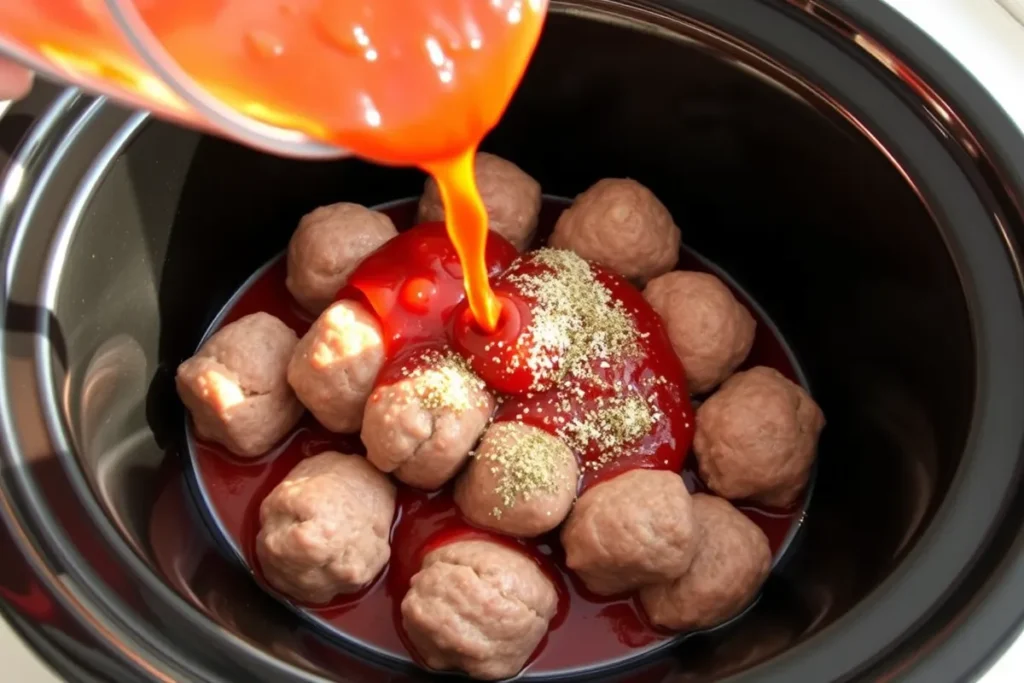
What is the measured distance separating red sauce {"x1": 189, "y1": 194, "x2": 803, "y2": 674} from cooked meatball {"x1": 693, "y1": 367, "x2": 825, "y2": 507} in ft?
0.11

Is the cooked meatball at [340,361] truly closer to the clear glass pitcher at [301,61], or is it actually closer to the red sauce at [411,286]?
the red sauce at [411,286]

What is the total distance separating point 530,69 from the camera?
1396mm

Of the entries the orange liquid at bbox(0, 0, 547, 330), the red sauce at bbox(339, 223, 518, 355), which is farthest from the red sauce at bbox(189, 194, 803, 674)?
the orange liquid at bbox(0, 0, 547, 330)

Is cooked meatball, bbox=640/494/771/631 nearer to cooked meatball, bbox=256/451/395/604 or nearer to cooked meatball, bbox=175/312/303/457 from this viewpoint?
cooked meatball, bbox=256/451/395/604

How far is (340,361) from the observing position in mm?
1232

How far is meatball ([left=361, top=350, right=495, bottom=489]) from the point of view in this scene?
3.87 feet

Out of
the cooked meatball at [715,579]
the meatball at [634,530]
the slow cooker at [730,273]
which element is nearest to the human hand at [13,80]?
the slow cooker at [730,273]

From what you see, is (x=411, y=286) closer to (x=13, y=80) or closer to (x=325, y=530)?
(x=325, y=530)

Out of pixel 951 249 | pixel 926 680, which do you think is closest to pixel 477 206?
pixel 951 249

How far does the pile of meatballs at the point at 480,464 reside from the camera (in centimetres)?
114

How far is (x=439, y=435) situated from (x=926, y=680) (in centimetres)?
59

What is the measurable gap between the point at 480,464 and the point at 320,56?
0.55 m

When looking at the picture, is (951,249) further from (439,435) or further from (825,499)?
(439,435)

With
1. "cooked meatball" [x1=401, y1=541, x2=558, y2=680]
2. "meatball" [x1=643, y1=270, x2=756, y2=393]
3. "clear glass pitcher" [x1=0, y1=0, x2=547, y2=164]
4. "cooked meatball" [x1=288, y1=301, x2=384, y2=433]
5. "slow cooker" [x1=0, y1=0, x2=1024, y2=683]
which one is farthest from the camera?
"meatball" [x1=643, y1=270, x2=756, y2=393]
